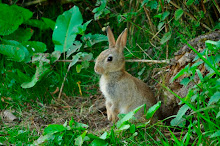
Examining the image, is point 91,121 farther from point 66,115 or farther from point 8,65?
→ point 8,65

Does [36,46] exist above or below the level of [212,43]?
below

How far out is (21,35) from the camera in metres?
5.64

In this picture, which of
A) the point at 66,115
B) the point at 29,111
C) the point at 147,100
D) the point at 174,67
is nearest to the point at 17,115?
the point at 29,111

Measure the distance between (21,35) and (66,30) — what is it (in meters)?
0.87

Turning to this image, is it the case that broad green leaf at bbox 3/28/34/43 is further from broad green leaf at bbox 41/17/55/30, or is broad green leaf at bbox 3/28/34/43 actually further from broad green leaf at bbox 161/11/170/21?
broad green leaf at bbox 161/11/170/21

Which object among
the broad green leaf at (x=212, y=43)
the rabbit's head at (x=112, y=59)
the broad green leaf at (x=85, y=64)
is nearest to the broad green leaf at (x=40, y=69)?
the broad green leaf at (x=85, y=64)

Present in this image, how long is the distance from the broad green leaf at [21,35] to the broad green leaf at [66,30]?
618 millimetres

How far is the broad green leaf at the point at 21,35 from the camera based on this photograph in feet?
18.3

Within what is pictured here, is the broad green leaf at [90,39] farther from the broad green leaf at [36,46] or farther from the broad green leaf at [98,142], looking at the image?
the broad green leaf at [98,142]

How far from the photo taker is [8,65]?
17.3 ft

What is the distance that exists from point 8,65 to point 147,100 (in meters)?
2.28

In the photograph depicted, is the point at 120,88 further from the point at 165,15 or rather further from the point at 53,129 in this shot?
the point at 53,129

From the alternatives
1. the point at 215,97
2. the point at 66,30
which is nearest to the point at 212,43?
the point at 215,97

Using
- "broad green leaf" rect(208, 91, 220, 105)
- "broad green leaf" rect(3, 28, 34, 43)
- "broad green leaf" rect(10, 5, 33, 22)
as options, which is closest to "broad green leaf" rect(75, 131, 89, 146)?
"broad green leaf" rect(208, 91, 220, 105)
